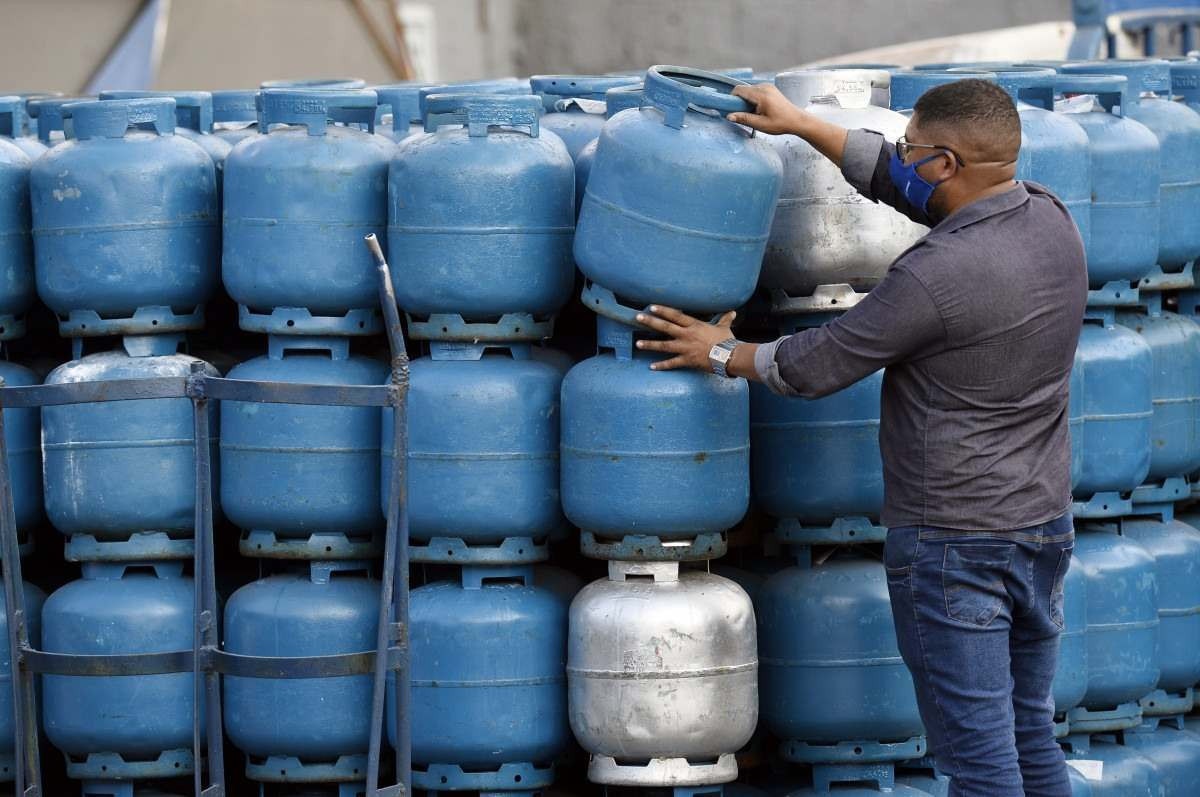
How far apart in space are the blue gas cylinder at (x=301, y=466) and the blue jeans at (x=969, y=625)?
111 centimetres

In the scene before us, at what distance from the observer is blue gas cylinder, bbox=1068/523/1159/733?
4.20m

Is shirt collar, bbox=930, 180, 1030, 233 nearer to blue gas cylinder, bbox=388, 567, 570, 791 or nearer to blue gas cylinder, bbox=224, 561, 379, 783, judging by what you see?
blue gas cylinder, bbox=388, 567, 570, 791

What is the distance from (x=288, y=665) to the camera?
3.51m

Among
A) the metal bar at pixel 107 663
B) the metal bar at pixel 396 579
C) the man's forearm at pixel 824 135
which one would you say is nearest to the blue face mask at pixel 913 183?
the man's forearm at pixel 824 135

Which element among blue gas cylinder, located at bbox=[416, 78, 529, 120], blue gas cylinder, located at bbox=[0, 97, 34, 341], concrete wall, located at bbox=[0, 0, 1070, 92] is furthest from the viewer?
concrete wall, located at bbox=[0, 0, 1070, 92]

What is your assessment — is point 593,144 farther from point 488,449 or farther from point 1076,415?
point 1076,415

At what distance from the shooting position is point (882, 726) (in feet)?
12.6

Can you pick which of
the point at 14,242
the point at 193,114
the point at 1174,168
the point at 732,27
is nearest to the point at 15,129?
the point at 193,114

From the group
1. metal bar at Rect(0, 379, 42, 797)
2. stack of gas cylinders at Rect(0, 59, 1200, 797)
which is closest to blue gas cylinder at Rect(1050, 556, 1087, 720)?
stack of gas cylinders at Rect(0, 59, 1200, 797)

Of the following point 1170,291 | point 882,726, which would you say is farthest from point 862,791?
point 1170,291

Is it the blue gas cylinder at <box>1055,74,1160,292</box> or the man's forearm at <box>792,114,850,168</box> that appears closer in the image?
the man's forearm at <box>792,114,850,168</box>

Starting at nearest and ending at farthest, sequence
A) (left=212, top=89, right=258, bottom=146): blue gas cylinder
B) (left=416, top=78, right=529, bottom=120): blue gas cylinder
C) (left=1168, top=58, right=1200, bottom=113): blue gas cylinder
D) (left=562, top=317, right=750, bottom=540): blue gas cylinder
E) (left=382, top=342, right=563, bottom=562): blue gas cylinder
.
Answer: (left=562, top=317, right=750, bottom=540): blue gas cylinder < (left=382, top=342, right=563, bottom=562): blue gas cylinder < (left=416, top=78, right=529, bottom=120): blue gas cylinder < (left=1168, top=58, right=1200, bottom=113): blue gas cylinder < (left=212, top=89, right=258, bottom=146): blue gas cylinder

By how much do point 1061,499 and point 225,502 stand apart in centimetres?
170

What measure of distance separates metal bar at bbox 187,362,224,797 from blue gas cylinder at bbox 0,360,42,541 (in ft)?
2.13
